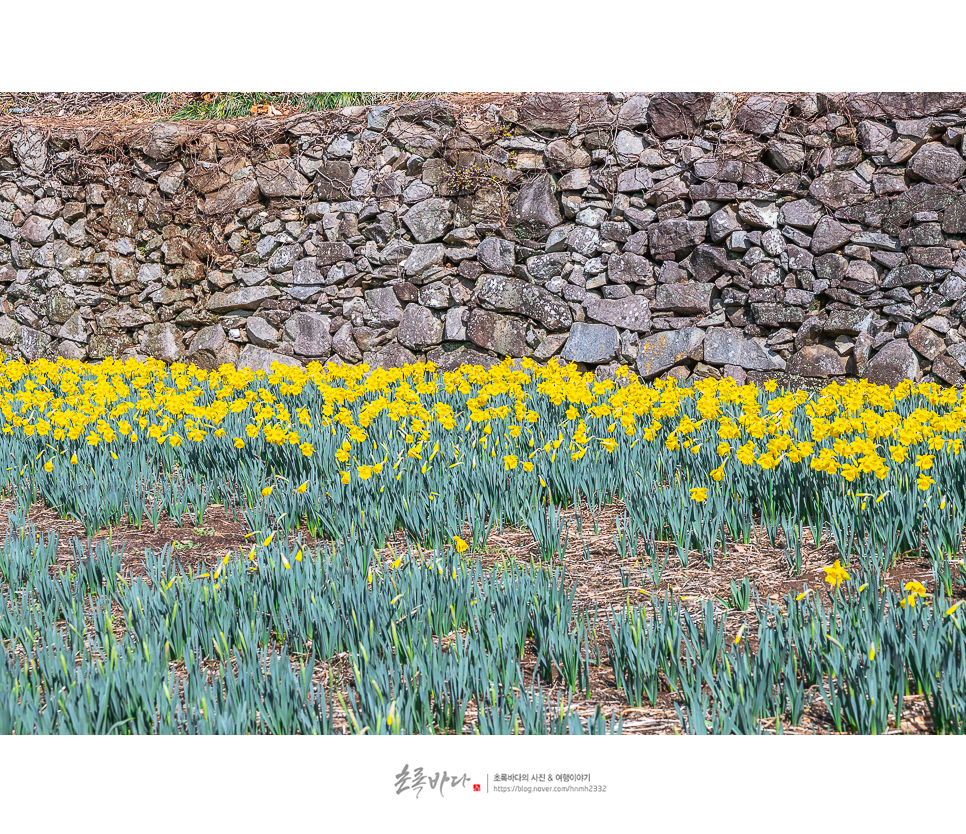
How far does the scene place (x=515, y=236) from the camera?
23.1 feet

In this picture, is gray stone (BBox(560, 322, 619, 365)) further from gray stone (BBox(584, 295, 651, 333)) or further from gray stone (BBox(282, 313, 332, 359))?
gray stone (BBox(282, 313, 332, 359))

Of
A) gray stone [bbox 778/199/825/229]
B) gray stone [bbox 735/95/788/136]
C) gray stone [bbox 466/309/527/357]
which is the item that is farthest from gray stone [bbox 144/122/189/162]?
gray stone [bbox 778/199/825/229]

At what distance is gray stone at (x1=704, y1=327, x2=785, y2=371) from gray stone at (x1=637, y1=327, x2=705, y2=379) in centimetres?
8

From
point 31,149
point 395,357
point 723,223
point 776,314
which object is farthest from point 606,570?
point 31,149

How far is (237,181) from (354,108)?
127 cm

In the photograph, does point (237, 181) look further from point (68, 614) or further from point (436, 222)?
point (68, 614)

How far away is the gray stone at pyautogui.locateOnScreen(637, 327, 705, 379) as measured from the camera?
660 centimetres

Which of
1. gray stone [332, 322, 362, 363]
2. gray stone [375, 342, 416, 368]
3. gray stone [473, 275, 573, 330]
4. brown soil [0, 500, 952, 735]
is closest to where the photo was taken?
brown soil [0, 500, 952, 735]

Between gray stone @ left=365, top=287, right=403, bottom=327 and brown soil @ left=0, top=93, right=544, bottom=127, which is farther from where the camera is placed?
brown soil @ left=0, top=93, right=544, bottom=127

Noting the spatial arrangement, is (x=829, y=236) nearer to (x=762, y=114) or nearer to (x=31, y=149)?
(x=762, y=114)

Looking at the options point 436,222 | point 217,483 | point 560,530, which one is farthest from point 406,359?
point 560,530

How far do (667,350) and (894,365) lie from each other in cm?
160

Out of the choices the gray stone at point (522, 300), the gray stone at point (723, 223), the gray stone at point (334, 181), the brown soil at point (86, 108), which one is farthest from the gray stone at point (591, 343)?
the brown soil at point (86, 108)

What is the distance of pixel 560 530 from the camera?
9.48 feet
